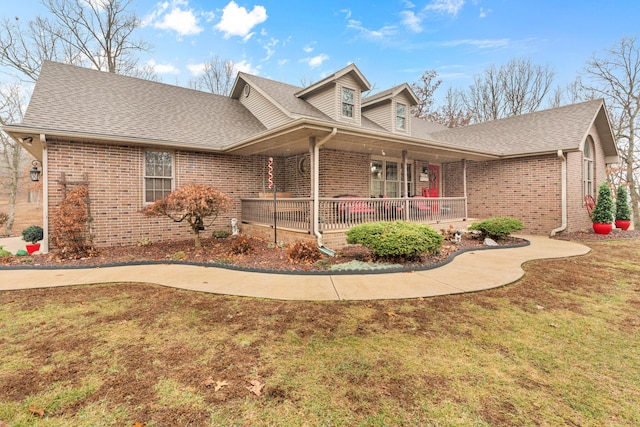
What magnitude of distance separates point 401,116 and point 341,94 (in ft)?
10.6

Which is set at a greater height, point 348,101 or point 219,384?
point 348,101

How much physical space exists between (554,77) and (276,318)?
105 feet

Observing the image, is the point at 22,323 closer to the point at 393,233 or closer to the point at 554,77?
the point at 393,233

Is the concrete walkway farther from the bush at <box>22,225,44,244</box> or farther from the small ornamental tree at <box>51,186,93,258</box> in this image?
the bush at <box>22,225,44,244</box>

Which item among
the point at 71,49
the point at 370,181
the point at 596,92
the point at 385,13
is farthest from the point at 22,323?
the point at 596,92

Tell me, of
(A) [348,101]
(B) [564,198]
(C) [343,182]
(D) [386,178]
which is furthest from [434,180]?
(A) [348,101]

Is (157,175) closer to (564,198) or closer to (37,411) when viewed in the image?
(37,411)

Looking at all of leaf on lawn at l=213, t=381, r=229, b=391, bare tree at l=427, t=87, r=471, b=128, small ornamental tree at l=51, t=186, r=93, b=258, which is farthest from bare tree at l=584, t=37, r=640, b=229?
small ornamental tree at l=51, t=186, r=93, b=258

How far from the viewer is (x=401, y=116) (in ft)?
41.8

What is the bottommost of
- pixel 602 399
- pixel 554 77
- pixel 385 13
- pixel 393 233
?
pixel 602 399

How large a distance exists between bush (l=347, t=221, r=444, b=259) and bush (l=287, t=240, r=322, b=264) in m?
0.89

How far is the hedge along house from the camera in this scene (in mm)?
7895

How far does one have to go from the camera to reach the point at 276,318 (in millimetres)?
3635

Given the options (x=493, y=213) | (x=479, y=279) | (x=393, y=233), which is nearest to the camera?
(x=479, y=279)
